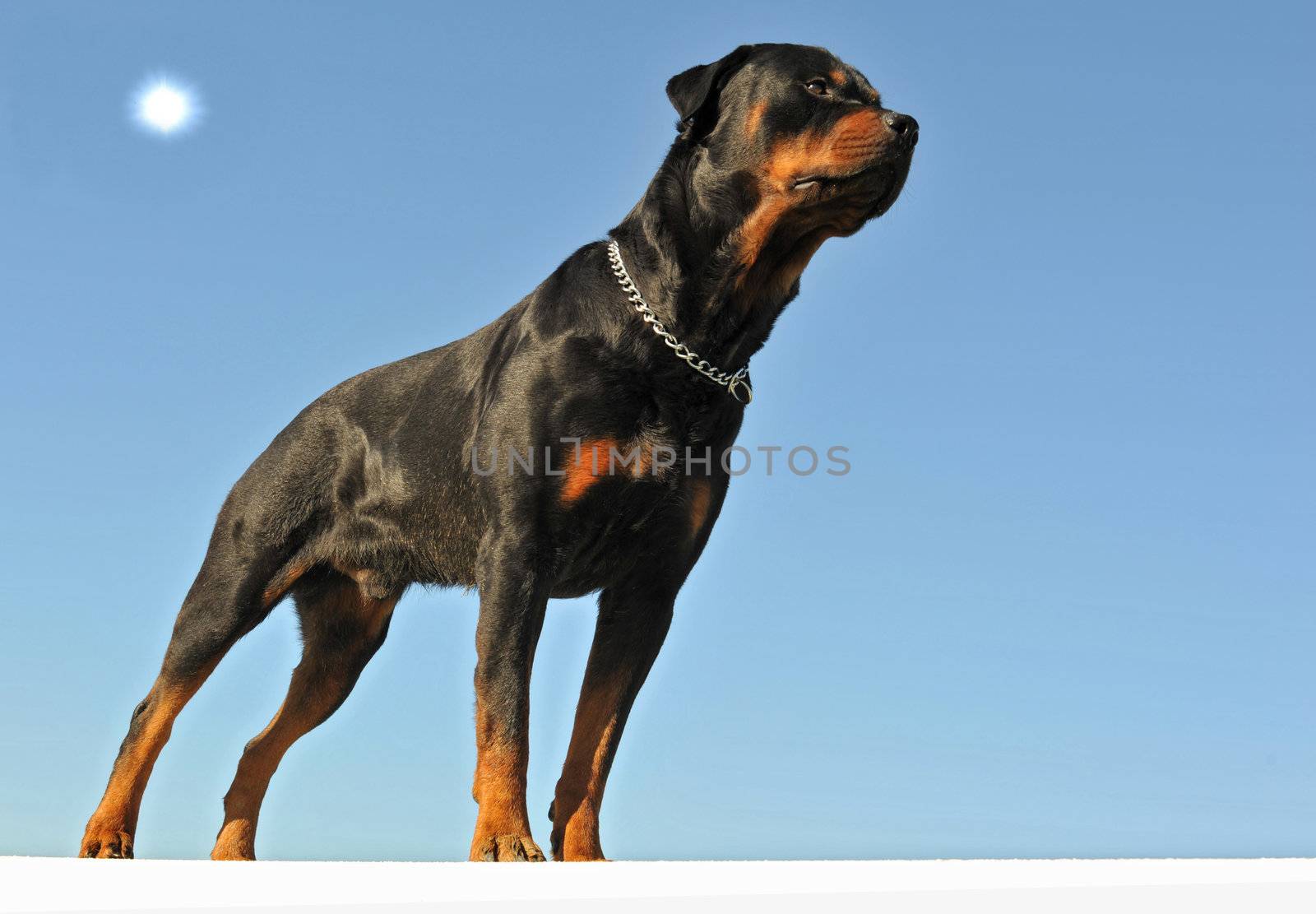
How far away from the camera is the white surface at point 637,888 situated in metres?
2.07

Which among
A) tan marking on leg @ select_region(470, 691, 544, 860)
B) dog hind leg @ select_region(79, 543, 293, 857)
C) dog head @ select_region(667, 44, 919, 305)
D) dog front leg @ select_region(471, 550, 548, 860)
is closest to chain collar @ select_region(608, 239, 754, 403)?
dog head @ select_region(667, 44, 919, 305)

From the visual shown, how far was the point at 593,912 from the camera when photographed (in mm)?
2039

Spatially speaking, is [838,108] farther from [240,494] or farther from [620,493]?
[240,494]

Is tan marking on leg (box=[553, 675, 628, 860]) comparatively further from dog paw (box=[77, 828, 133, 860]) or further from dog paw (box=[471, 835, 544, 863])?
dog paw (box=[77, 828, 133, 860])

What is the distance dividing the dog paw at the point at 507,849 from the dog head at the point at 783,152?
1.77 m

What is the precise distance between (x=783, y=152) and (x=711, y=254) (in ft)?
1.23

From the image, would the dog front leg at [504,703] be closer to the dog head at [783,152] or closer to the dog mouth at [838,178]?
the dog head at [783,152]

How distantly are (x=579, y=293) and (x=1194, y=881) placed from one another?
8.20 feet

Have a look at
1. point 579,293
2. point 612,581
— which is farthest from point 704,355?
point 612,581

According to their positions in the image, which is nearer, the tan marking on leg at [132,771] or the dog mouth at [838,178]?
the dog mouth at [838,178]

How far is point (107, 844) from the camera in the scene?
4.55m

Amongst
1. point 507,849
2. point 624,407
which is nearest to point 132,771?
point 507,849

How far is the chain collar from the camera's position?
3.98 m

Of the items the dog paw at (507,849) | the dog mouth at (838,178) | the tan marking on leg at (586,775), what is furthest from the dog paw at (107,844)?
the dog mouth at (838,178)
